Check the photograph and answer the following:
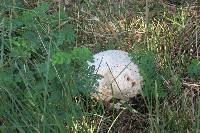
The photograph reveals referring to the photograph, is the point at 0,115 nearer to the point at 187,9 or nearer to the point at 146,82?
the point at 146,82

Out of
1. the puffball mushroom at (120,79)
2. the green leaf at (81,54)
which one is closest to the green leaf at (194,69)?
the puffball mushroom at (120,79)

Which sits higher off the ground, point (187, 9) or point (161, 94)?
point (187, 9)

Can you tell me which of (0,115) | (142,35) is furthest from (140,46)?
(0,115)

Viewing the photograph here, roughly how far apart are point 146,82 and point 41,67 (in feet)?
2.07

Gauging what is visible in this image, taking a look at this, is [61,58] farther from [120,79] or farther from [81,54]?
[120,79]

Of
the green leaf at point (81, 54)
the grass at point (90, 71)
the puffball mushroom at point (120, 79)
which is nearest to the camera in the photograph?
the grass at point (90, 71)

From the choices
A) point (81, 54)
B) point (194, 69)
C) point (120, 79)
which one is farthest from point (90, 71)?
point (194, 69)

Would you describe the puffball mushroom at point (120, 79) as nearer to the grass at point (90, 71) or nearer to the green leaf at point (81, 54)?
the grass at point (90, 71)

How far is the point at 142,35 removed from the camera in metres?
3.32

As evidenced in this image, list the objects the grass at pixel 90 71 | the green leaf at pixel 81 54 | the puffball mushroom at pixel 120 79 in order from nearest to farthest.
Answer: the grass at pixel 90 71 < the green leaf at pixel 81 54 < the puffball mushroom at pixel 120 79

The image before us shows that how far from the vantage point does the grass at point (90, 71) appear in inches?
88.4

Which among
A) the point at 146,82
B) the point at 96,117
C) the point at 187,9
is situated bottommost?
the point at 96,117

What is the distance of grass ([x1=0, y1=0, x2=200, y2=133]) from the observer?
224 centimetres

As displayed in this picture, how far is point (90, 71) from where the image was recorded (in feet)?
8.30
